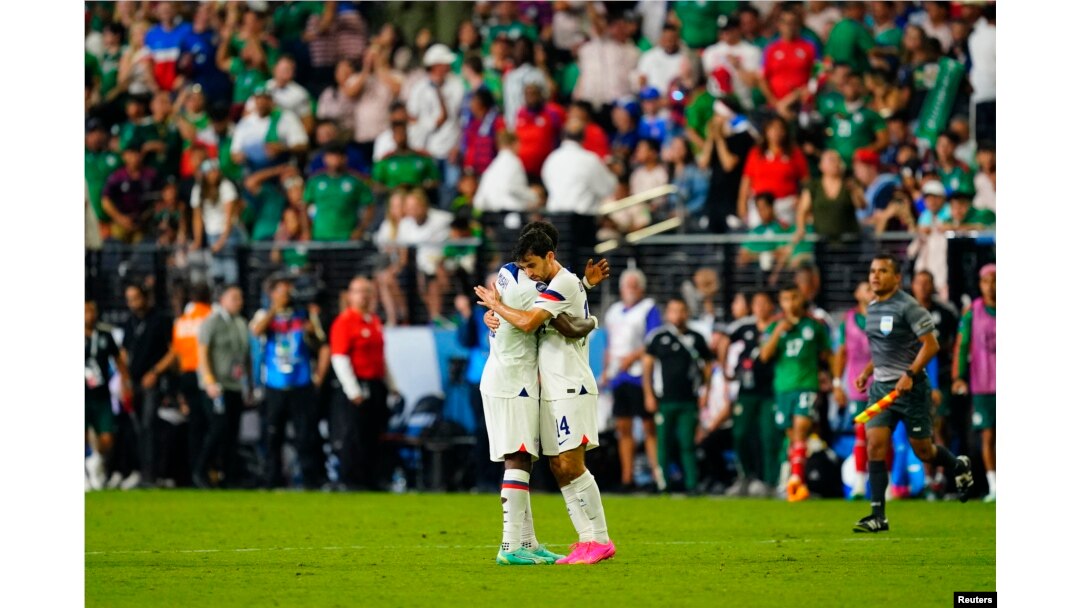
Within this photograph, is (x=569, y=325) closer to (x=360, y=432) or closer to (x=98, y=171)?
(x=360, y=432)

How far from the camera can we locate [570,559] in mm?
9680

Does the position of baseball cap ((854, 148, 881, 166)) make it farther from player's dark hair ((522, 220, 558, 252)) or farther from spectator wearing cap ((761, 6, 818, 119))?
player's dark hair ((522, 220, 558, 252))

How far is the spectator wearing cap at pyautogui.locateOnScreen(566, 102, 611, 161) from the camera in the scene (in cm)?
1867

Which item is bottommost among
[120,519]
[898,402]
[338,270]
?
[120,519]

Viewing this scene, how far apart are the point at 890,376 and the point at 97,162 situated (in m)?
11.5

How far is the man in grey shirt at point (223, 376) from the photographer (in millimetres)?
17094

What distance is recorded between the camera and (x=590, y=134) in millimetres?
18750

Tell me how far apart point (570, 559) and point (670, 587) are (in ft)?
3.14

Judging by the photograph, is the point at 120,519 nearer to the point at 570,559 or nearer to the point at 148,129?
the point at 570,559

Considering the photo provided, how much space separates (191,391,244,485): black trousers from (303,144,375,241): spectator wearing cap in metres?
2.43

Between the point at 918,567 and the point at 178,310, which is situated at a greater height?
the point at 178,310

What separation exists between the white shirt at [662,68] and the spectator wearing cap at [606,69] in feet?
0.78

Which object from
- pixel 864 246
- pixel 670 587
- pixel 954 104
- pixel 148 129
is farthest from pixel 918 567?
pixel 148 129

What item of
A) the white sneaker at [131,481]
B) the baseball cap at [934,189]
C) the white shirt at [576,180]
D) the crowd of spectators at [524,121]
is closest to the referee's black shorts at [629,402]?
the crowd of spectators at [524,121]
